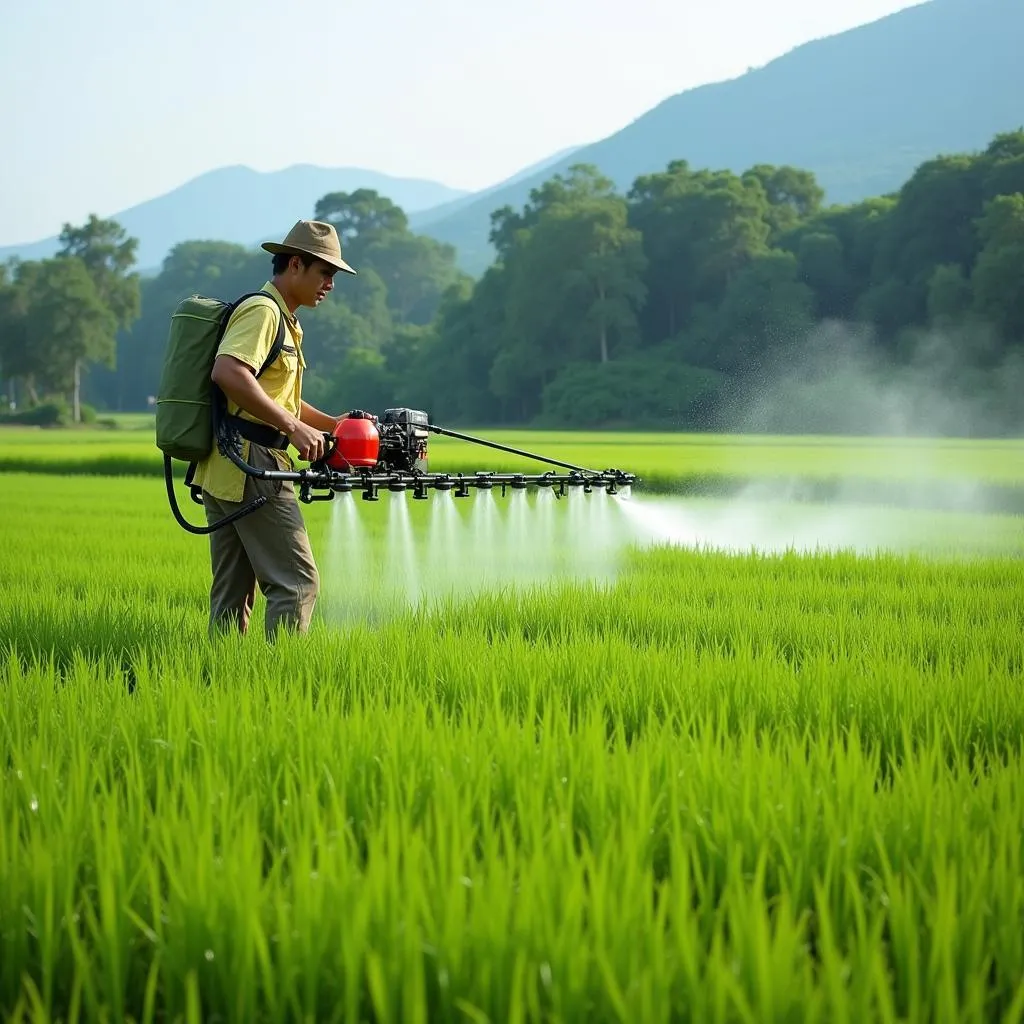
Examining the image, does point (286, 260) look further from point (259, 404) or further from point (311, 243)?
point (259, 404)

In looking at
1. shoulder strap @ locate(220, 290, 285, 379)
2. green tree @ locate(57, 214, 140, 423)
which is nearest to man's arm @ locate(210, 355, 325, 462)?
shoulder strap @ locate(220, 290, 285, 379)

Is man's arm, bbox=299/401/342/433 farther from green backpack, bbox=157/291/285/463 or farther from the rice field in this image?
the rice field

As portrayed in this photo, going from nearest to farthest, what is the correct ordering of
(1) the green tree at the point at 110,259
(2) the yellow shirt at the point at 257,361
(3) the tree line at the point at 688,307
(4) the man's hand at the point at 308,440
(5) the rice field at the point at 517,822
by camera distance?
(5) the rice field at the point at 517,822 → (4) the man's hand at the point at 308,440 → (2) the yellow shirt at the point at 257,361 → (3) the tree line at the point at 688,307 → (1) the green tree at the point at 110,259

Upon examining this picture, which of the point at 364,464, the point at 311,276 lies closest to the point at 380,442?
the point at 364,464

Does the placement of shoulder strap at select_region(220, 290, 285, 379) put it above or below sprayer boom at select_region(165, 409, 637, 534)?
above

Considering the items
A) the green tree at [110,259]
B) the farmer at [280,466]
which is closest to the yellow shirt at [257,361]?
the farmer at [280,466]

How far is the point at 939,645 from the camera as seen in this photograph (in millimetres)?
5367

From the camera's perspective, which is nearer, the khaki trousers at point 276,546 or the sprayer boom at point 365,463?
the sprayer boom at point 365,463

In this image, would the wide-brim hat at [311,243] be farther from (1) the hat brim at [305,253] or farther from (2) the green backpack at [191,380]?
(2) the green backpack at [191,380]

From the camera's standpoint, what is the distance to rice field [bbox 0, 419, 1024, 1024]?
1.93 meters

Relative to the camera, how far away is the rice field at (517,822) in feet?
6.32

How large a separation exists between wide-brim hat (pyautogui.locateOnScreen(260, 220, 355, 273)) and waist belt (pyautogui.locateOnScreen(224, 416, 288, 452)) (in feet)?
1.99

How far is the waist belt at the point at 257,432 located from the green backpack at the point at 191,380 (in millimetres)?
91

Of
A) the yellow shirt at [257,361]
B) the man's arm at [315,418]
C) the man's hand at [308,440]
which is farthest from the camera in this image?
the man's arm at [315,418]
